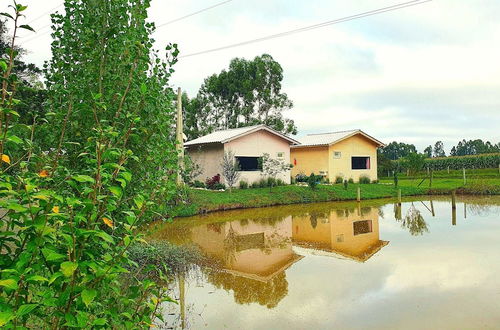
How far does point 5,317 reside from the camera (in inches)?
61.2

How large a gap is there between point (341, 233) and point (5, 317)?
12.7 meters

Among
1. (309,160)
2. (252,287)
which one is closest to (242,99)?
(309,160)

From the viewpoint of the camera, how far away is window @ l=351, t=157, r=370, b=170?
1217 inches

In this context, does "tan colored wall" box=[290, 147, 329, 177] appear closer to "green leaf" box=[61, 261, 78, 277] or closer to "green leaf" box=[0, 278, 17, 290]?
"green leaf" box=[61, 261, 78, 277]

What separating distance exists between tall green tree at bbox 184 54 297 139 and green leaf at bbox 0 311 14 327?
37.4 m

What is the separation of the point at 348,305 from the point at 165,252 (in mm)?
4704

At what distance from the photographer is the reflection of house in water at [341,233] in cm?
1110

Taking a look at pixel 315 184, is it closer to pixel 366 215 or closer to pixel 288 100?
pixel 366 215

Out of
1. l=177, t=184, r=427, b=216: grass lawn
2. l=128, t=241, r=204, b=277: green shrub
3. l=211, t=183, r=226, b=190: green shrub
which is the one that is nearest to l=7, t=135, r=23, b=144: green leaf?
l=128, t=241, r=204, b=277: green shrub

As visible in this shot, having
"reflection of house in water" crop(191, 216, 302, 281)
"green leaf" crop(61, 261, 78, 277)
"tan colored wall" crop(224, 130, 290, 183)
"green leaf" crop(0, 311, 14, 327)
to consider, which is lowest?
"reflection of house in water" crop(191, 216, 302, 281)

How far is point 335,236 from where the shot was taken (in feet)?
42.8

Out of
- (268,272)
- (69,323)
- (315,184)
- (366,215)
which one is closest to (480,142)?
(315,184)

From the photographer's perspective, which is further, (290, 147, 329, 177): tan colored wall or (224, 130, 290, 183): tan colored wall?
(290, 147, 329, 177): tan colored wall

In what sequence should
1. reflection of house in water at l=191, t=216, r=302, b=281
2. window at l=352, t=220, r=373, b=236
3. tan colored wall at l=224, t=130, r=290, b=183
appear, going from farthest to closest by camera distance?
1. tan colored wall at l=224, t=130, r=290, b=183
2. window at l=352, t=220, r=373, b=236
3. reflection of house in water at l=191, t=216, r=302, b=281
